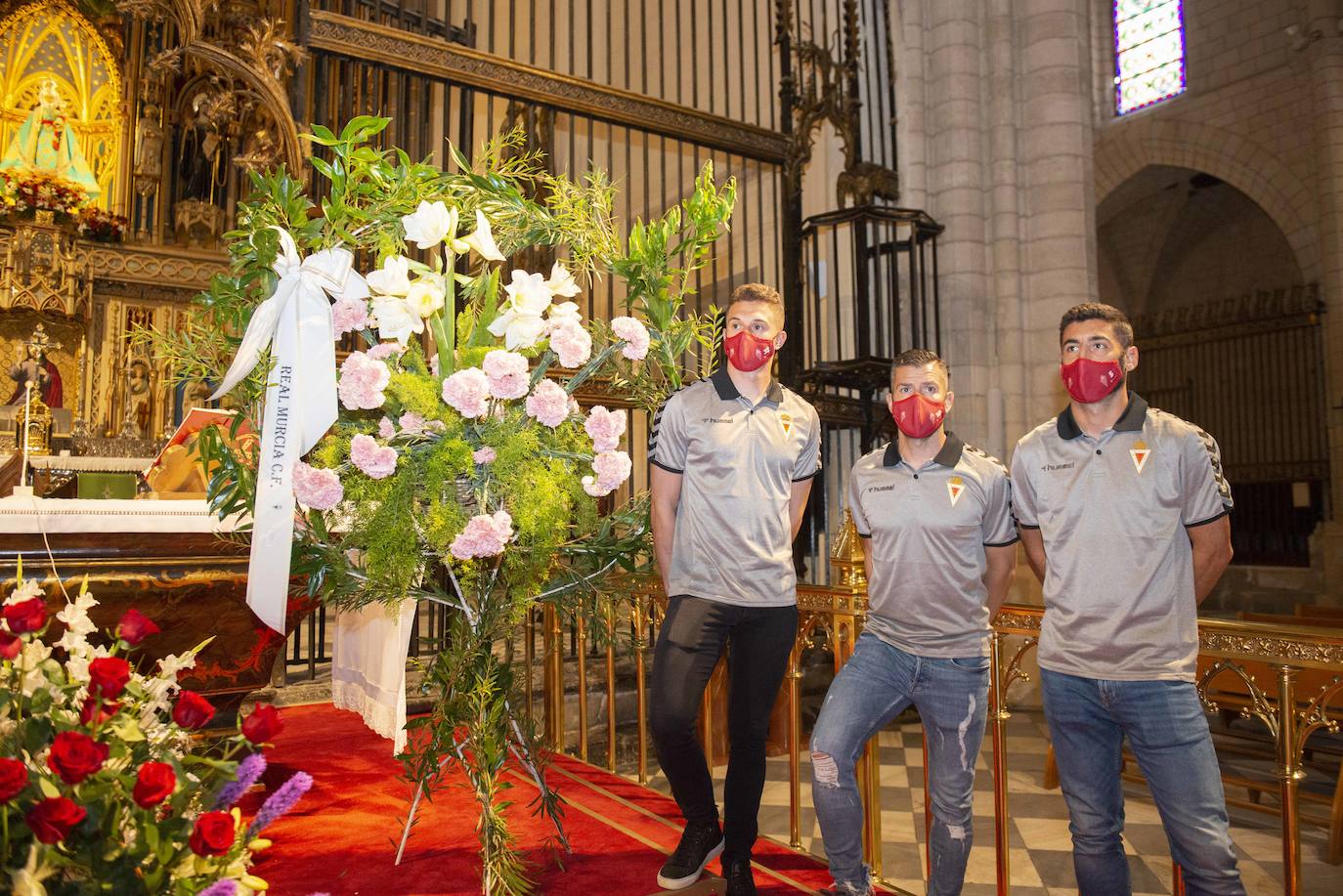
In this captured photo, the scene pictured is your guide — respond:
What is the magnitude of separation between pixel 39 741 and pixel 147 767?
254 millimetres

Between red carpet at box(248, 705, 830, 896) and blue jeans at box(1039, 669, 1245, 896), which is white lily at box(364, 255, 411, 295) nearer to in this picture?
red carpet at box(248, 705, 830, 896)

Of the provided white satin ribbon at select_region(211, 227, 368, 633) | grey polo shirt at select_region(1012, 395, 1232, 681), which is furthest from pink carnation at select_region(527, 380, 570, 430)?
grey polo shirt at select_region(1012, 395, 1232, 681)

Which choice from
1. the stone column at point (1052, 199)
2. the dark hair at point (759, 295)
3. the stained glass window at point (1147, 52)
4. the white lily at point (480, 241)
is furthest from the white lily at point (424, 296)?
the stained glass window at point (1147, 52)

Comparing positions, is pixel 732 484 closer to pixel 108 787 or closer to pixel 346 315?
pixel 346 315

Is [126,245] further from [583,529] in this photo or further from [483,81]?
[583,529]

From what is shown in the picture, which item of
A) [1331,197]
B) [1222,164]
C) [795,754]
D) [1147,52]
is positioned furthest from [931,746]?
[1147,52]

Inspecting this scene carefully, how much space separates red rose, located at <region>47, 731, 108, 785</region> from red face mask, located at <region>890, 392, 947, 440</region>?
6.27 ft

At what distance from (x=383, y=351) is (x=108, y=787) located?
129cm

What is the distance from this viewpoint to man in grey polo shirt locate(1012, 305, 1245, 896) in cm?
196

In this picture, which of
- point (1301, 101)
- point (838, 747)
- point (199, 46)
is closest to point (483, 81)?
point (199, 46)

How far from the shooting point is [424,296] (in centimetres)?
216

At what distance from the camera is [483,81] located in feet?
17.8

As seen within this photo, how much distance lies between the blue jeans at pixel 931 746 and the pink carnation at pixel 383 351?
143cm

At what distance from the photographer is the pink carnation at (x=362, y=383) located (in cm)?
208
